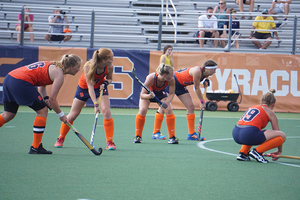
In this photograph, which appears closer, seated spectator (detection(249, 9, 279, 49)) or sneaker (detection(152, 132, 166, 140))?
sneaker (detection(152, 132, 166, 140))

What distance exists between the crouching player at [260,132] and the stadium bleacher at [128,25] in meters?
8.24

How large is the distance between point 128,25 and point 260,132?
459 inches

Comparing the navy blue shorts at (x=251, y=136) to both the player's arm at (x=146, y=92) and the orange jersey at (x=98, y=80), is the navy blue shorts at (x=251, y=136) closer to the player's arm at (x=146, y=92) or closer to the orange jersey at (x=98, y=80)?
the player's arm at (x=146, y=92)

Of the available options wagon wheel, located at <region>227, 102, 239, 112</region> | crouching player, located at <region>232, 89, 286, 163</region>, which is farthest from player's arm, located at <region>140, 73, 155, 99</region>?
wagon wheel, located at <region>227, 102, 239, 112</region>

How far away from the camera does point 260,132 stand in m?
4.82

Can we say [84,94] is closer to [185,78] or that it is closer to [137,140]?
[137,140]

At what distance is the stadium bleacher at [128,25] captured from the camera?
1345cm

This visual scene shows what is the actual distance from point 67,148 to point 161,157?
5.24 ft

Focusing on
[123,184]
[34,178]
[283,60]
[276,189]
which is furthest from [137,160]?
[283,60]

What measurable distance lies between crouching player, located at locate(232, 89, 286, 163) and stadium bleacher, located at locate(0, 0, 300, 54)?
27.0 ft

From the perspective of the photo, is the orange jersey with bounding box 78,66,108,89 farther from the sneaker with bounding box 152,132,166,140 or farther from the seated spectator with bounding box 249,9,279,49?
the seated spectator with bounding box 249,9,279,49

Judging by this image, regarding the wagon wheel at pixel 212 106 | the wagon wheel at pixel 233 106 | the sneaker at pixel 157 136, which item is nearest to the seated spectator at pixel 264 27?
the wagon wheel at pixel 233 106

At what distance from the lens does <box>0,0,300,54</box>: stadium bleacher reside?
1345 centimetres

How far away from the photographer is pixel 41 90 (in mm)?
5270
